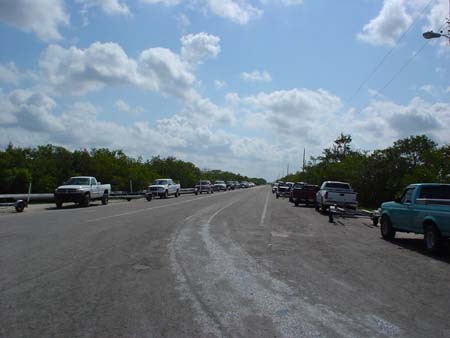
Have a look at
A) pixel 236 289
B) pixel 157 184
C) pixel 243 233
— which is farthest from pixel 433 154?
pixel 157 184

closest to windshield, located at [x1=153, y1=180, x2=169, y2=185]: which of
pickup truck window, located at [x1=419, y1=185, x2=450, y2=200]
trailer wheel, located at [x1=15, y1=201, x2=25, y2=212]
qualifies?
trailer wheel, located at [x1=15, y1=201, x2=25, y2=212]

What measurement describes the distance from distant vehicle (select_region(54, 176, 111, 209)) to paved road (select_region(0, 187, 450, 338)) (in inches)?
666

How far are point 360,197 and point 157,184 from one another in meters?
21.5

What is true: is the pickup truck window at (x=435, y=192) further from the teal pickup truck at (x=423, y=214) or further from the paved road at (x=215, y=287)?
the paved road at (x=215, y=287)

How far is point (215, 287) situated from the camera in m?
7.49

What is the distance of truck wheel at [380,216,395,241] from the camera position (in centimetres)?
1516

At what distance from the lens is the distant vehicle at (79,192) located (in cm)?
3022

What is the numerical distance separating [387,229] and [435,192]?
2.25 meters

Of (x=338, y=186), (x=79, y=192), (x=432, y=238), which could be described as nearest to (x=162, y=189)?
(x=79, y=192)

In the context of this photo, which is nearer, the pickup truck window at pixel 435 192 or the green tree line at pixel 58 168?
the pickup truck window at pixel 435 192

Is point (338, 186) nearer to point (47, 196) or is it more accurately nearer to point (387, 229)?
point (387, 229)

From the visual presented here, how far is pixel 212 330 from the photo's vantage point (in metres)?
5.36

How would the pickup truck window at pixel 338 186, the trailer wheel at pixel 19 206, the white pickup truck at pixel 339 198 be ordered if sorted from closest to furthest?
the trailer wheel at pixel 19 206 → the white pickup truck at pixel 339 198 → the pickup truck window at pixel 338 186

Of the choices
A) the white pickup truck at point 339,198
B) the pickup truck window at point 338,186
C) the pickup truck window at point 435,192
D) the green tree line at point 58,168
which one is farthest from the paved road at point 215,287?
the green tree line at point 58,168
